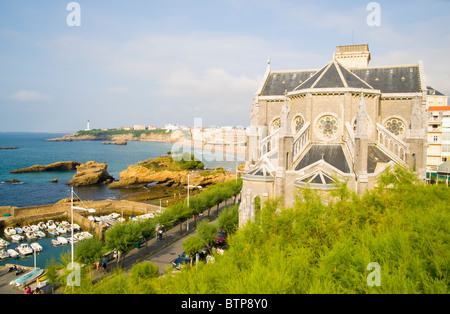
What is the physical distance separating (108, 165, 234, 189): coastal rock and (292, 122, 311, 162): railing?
47918 mm

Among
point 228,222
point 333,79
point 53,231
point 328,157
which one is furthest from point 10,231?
point 333,79

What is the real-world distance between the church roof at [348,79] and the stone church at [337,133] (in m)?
0.09

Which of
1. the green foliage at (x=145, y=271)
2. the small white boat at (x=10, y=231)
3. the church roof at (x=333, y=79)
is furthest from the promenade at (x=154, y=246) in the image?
the small white boat at (x=10, y=231)

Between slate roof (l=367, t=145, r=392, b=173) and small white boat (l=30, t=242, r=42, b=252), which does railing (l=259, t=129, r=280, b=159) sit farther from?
small white boat (l=30, t=242, r=42, b=252)

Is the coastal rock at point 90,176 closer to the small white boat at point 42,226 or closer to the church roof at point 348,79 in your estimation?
the small white boat at point 42,226

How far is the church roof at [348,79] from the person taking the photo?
2691 centimetres

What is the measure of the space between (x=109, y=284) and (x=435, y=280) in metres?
9.90

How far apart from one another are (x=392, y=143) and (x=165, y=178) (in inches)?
2411

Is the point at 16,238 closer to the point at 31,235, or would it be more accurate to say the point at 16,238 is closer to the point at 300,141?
the point at 31,235

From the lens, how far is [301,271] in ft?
29.6
